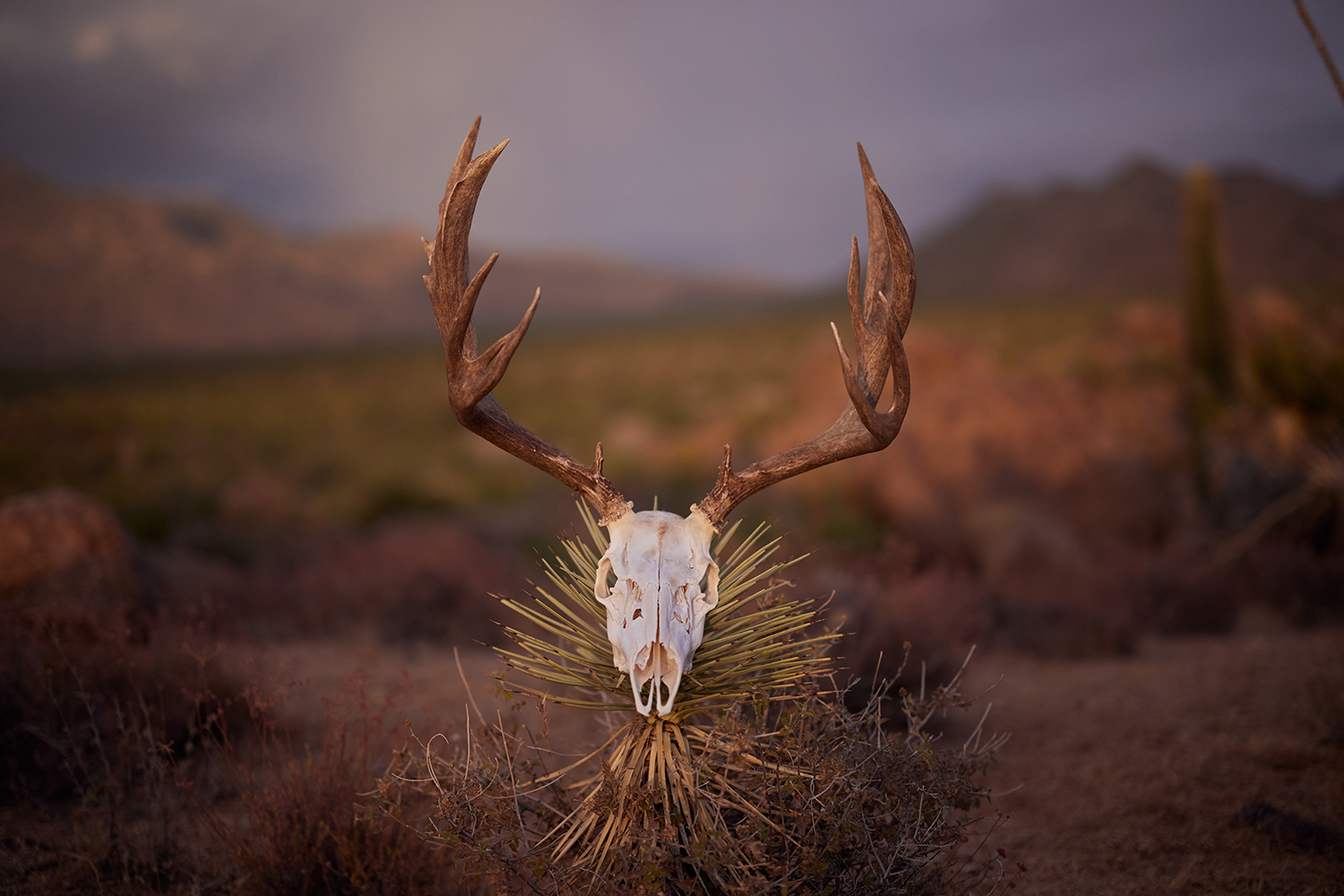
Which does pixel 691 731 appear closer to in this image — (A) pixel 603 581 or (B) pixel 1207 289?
(A) pixel 603 581

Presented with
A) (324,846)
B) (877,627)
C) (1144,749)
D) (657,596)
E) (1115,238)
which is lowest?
(1144,749)

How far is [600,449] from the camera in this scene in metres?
2.77

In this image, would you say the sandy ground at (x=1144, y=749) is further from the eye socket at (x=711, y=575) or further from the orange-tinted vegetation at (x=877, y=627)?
the eye socket at (x=711, y=575)

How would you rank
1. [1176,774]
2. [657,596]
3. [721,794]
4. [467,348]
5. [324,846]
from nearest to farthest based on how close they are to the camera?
[657,596] < [721,794] < [467,348] < [324,846] < [1176,774]

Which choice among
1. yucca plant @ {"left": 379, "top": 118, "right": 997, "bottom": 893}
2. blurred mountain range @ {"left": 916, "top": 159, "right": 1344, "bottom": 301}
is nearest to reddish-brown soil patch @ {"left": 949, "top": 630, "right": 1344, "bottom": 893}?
yucca plant @ {"left": 379, "top": 118, "right": 997, "bottom": 893}

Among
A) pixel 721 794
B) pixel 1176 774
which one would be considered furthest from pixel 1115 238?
pixel 721 794

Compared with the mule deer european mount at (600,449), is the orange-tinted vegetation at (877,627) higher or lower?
lower

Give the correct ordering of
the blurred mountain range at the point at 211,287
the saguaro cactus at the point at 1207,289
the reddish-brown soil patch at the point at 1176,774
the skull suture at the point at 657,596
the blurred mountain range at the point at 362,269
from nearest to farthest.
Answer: the skull suture at the point at 657,596 < the reddish-brown soil patch at the point at 1176,774 < the saguaro cactus at the point at 1207,289 < the blurred mountain range at the point at 362,269 < the blurred mountain range at the point at 211,287

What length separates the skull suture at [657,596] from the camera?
8.64ft

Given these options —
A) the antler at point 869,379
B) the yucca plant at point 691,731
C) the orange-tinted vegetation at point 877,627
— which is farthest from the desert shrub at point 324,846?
the antler at point 869,379

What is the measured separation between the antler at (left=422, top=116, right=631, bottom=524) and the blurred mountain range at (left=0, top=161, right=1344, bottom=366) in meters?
53.4

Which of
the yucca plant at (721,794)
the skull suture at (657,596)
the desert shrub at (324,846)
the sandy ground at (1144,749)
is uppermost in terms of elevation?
the skull suture at (657,596)

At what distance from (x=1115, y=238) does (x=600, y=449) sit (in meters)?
104

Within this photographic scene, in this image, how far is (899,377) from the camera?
2.91 m
